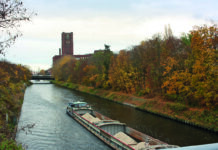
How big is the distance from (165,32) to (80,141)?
29.3 metres

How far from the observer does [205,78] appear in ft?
79.1

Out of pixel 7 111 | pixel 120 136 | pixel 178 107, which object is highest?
pixel 7 111

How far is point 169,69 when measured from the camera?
30.9 metres

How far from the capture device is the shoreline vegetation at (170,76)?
23.4m

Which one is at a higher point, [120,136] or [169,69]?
[169,69]

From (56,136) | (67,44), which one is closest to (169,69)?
(56,136)

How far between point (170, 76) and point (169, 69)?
1.72 metres

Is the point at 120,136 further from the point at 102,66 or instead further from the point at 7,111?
the point at 102,66

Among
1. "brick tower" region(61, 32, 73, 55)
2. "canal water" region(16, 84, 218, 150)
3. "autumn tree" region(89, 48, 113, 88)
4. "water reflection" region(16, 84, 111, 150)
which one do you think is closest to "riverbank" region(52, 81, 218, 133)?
"canal water" region(16, 84, 218, 150)

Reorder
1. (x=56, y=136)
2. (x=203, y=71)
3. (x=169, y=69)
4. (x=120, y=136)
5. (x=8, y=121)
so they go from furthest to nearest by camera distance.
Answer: (x=169, y=69)
(x=203, y=71)
(x=56, y=136)
(x=8, y=121)
(x=120, y=136)

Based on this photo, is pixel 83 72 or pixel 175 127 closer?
pixel 175 127

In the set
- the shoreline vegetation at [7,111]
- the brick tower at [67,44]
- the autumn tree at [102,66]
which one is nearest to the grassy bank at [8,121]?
the shoreline vegetation at [7,111]

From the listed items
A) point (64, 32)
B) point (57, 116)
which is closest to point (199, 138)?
point (57, 116)

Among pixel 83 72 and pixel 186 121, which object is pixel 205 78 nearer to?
pixel 186 121
